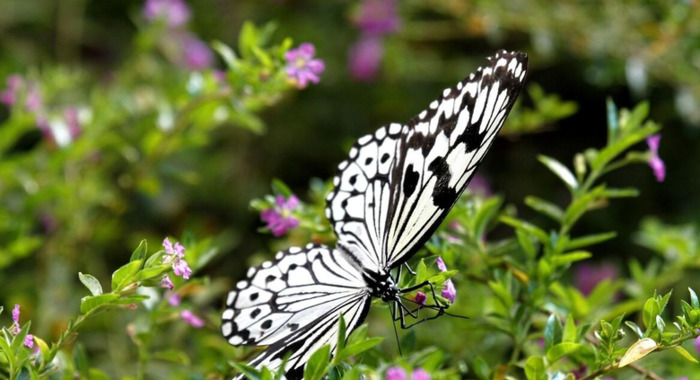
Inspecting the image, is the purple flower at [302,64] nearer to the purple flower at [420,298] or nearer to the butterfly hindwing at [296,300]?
the butterfly hindwing at [296,300]

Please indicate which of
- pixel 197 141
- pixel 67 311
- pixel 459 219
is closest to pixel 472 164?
pixel 459 219

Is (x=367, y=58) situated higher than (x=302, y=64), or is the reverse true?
(x=367, y=58)

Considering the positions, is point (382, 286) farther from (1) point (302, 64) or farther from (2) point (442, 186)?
(1) point (302, 64)

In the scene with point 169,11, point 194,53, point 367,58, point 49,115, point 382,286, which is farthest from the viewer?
point 367,58

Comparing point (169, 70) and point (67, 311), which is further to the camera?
point (169, 70)

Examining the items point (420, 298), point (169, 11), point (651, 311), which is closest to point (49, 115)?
point (169, 11)

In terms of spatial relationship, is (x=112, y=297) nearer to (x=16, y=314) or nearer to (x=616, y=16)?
(x=16, y=314)

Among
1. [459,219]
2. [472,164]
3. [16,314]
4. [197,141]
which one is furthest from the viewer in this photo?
[197,141]

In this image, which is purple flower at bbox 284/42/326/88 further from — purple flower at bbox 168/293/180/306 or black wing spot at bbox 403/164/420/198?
purple flower at bbox 168/293/180/306
